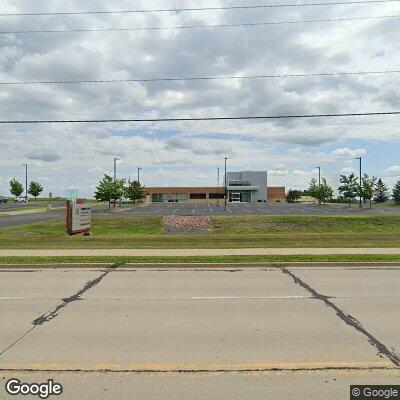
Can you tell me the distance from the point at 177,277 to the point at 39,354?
18.9 ft

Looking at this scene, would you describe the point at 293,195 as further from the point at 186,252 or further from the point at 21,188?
the point at 186,252

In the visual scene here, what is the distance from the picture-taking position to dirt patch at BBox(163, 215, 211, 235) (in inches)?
967

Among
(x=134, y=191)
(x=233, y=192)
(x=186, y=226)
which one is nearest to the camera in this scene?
(x=186, y=226)

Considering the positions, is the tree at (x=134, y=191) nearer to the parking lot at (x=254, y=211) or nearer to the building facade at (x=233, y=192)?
the parking lot at (x=254, y=211)

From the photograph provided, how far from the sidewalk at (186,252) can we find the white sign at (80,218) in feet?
18.0

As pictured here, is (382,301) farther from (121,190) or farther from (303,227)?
(121,190)

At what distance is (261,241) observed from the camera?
18.3 m

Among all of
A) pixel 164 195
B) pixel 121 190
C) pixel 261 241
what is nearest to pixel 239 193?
pixel 164 195

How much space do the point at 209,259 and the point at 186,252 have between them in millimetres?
1977

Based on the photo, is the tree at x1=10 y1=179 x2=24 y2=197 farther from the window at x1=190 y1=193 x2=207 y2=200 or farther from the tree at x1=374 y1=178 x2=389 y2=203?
the tree at x1=374 y1=178 x2=389 y2=203

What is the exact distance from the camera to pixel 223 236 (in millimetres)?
19797

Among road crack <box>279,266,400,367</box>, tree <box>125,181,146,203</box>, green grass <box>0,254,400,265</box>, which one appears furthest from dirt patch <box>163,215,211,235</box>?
tree <box>125,181,146,203</box>

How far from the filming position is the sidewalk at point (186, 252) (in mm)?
14228

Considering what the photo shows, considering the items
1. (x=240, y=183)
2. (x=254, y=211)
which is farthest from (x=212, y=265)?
(x=240, y=183)
